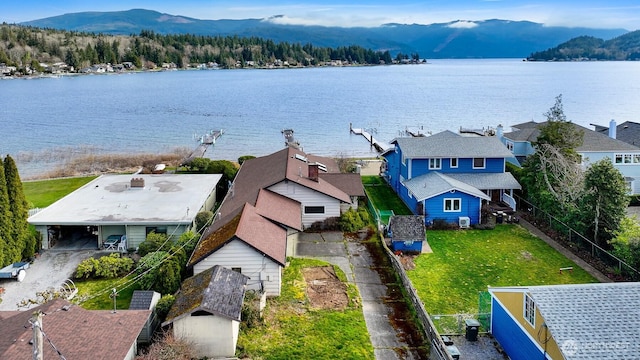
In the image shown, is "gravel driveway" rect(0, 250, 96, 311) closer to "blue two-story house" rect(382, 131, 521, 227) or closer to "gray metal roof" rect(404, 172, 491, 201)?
"gray metal roof" rect(404, 172, 491, 201)

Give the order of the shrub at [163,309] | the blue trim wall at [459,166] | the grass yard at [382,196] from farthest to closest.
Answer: the blue trim wall at [459,166] < the grass yard at [382,196] < the shrub at [163,309]

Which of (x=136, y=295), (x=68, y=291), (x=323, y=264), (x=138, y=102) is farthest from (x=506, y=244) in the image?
(x=138, y=102)

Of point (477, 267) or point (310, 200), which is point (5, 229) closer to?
point (310, 200)

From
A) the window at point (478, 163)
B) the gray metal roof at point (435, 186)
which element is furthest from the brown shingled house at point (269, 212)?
the window at point (478, 163)

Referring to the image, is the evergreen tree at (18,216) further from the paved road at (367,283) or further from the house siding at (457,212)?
the house siding at (457,212)

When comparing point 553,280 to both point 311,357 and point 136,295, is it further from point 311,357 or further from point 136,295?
point 136,295

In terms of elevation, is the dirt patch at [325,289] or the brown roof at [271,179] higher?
the brown roof at [271,179]

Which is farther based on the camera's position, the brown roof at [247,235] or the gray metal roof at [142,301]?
the brown roof at [247,235]
